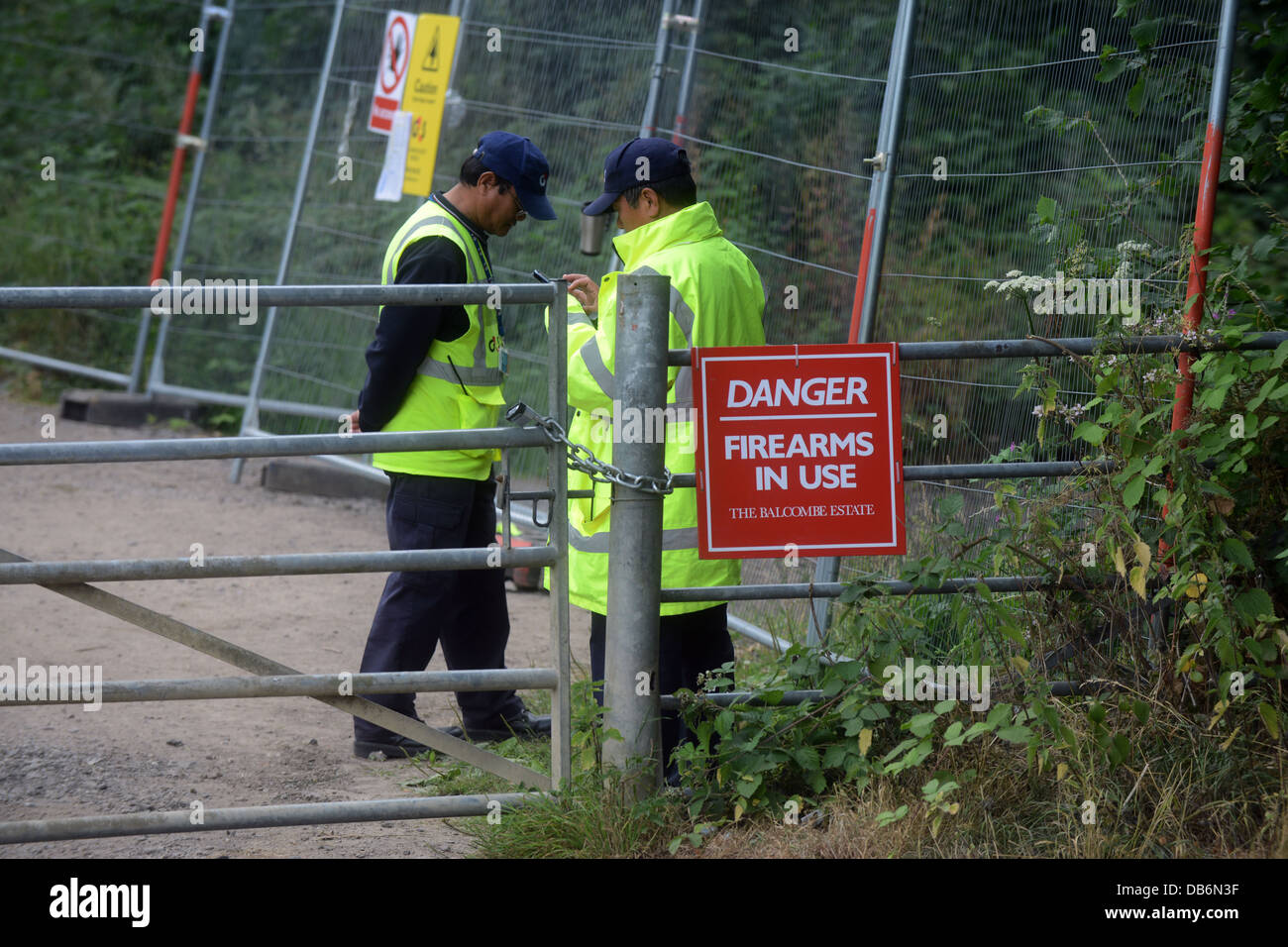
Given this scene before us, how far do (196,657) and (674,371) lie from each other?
2754 mm

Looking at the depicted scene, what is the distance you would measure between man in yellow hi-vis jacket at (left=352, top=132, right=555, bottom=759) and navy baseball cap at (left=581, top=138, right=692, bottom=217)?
0.66 metres

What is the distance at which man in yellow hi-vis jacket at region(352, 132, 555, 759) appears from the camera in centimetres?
420

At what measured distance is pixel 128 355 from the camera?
10805mm

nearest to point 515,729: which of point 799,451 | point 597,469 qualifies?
point 597,469

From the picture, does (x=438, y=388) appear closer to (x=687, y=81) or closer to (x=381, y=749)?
(x=381, y=749)

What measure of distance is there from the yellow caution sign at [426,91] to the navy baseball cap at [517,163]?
315 cm

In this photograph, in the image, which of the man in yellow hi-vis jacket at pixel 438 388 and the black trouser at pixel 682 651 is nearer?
the black trouser at pixel 682 651

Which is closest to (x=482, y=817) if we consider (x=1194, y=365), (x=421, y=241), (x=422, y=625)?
(x=422, y=625)

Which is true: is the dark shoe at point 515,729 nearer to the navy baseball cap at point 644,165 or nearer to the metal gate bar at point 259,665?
the metal gate bar at point 259,665

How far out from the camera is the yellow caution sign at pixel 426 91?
7.43 meters

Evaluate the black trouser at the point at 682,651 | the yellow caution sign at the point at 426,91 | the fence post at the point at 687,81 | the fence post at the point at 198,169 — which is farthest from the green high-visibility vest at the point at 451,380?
the fence post at the point at 198,169

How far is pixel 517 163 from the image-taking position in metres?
4.37

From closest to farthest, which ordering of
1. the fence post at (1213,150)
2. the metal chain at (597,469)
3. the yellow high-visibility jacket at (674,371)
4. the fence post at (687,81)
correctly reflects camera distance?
the metal chain at (597,469), the yellow high-visibility jacket at (674,371), the fence post at (1213,150), the fence post at (687,81)

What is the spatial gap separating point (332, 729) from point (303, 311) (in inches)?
175
